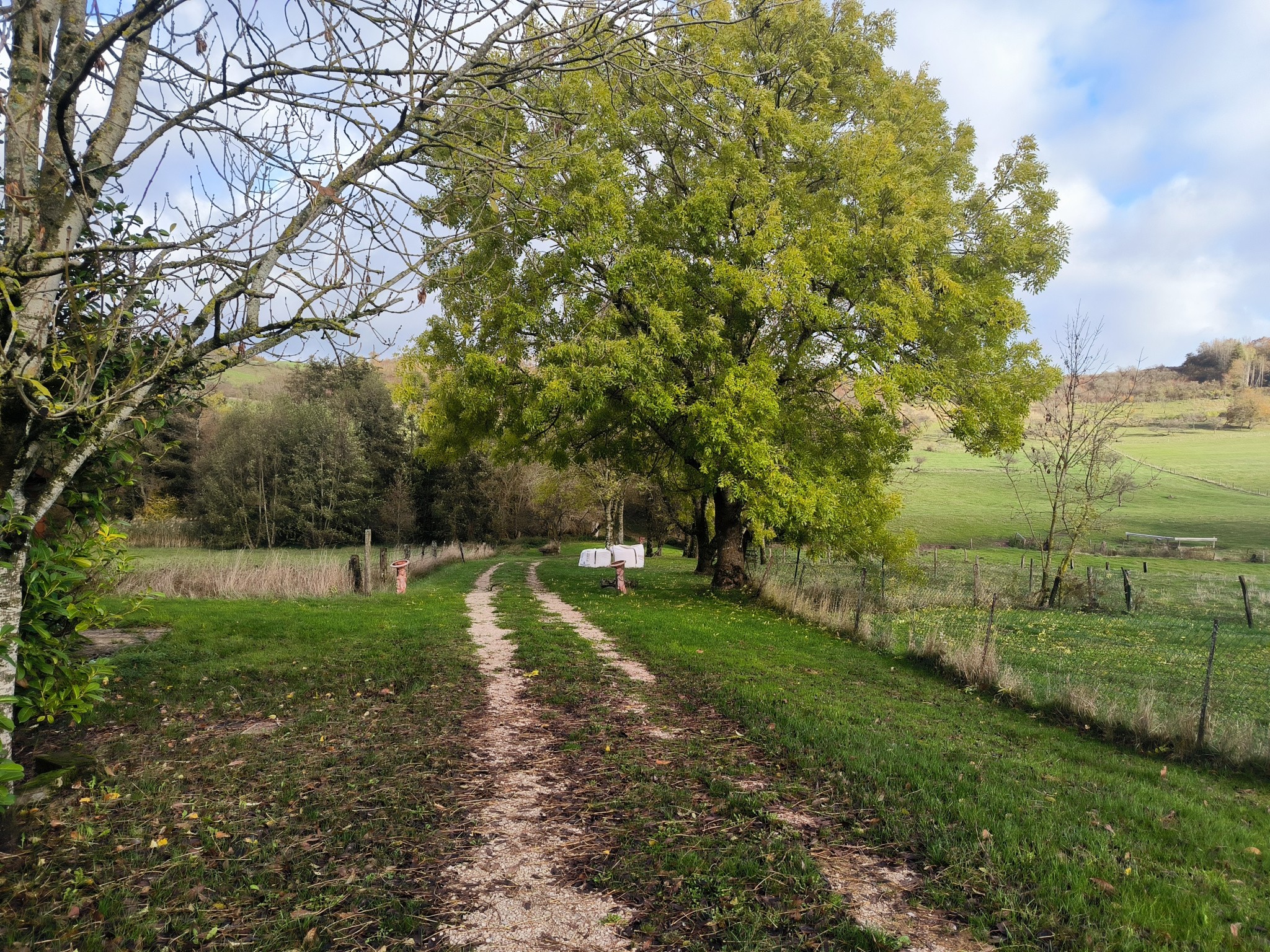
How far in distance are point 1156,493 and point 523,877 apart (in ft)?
206

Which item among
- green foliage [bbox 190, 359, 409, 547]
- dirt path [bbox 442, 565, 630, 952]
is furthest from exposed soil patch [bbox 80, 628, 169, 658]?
green foliage [bbox 190, 359, 409, 547]

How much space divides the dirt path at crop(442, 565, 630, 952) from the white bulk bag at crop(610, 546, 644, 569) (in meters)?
13.7

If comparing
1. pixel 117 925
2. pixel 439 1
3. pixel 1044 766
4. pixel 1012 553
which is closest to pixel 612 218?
pixel 439 1

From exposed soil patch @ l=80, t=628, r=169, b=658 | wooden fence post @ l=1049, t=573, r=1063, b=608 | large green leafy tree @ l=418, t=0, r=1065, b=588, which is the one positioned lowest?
wooden fence post @ l=1049, t=573, r=1063, b=608

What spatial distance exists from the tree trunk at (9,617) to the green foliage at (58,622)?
13cm

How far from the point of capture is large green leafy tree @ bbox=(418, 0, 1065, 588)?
537 inches

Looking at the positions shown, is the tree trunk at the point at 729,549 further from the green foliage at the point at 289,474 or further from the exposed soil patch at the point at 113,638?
the green foliage at the point at 289,474

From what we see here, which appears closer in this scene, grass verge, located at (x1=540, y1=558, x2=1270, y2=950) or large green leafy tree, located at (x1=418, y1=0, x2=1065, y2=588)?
grass verge, located at (x1=540, y1=558, x2=1270, y2=950)

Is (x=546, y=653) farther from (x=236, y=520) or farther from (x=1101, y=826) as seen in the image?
(x=236, y=520)

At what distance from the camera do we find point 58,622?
14.9 feet

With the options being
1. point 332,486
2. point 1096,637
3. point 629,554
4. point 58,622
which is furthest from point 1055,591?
point 332,486

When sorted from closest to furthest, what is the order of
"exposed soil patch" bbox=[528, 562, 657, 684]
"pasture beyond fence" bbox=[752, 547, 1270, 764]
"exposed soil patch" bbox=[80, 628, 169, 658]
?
1. "pasture beyond fence" bbox=[752, 547, 1270, 764]
2. "exposed soil patch" bbox=[80, 628, 169, 658]
3. "exposed soil patch" bbox=[528, 562, 657, 684]

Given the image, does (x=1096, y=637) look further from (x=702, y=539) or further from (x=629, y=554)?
(x=702, y=539)

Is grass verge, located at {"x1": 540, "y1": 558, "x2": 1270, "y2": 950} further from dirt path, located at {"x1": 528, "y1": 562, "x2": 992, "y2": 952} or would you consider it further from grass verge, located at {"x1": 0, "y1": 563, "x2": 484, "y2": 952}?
grass verge, located at {"x1": 0, "y1": 563, "x2": 484, "y2": 952}
